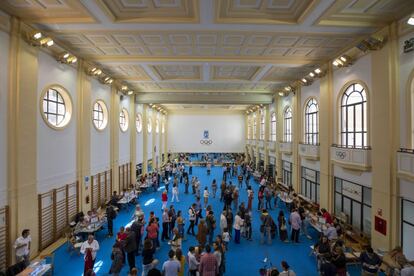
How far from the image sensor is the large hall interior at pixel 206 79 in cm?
678

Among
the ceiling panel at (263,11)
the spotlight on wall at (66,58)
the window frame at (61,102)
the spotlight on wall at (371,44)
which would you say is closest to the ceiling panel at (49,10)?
the spotlight on wall at (66,58)

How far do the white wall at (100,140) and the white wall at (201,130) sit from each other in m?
21.0

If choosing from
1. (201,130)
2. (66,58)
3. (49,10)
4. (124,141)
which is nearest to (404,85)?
(49,10)

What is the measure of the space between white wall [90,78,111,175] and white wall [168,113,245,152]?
21.0 m

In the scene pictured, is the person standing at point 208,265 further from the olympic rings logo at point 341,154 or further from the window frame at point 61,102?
the window frame at point 61,102

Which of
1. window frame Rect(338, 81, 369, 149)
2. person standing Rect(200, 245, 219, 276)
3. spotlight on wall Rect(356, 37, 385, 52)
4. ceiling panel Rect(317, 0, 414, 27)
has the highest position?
ceiling panel Rect(317, 0, 414, 27)

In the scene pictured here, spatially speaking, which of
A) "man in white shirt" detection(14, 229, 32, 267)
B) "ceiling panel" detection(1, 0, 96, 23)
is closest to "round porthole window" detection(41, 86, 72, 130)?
"ceiling panel" detection(1, 0, 96, 23)

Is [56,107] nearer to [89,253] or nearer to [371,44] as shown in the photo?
[89,253]

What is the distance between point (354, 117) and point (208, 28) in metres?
6.89

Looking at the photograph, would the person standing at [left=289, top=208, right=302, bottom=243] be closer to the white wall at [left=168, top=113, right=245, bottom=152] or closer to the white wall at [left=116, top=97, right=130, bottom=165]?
the white wall at [left=116, top=97, right=130, bottom=165]

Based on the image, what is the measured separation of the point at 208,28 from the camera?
26.0 ft

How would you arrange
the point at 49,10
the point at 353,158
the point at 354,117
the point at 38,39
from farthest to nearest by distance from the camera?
the point at 354,117 → the point at 353,158 → the point at 38,39 → the point at 49,10

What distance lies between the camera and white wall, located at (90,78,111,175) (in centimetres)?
1223

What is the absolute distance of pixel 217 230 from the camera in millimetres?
10633
